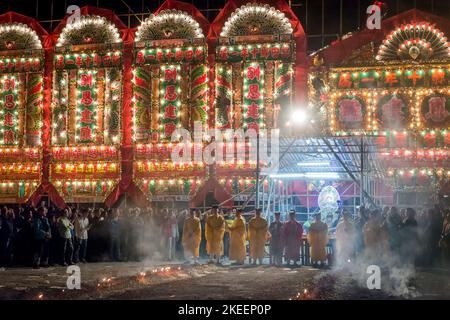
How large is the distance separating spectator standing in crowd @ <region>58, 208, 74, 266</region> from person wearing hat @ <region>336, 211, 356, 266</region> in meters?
6.42

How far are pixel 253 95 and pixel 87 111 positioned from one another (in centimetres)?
602

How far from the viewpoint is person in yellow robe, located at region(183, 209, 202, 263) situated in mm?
16219

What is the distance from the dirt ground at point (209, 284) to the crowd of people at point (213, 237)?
77 centimetres

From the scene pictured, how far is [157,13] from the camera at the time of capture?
73.5 feet

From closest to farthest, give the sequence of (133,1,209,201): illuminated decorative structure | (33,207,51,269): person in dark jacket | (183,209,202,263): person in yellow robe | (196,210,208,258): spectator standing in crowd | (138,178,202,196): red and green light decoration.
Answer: (33,207,51,269): person in dark jacket < (183,209,202,263): person in yellow robe < (196,210,208,258): spectator standing in crowd < (138,178,202,196): red and green light decoration < (133,1,209,201): illuminated decorative structure

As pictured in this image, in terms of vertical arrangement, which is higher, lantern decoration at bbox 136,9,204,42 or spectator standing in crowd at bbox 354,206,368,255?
lantern decoration at bbox 136,9,204,42

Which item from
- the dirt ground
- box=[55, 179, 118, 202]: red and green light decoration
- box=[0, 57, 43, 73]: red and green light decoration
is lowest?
the dirt ground

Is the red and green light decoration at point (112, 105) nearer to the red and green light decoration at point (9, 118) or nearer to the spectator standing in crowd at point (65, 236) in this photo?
the red and green light decoration at point (9, 118)

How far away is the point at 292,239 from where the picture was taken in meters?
15.5

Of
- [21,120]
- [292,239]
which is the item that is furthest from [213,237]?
[21,120]

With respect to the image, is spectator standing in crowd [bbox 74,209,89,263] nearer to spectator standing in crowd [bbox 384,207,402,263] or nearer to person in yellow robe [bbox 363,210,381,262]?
person in yellow robe [bbox 363,210,381,262]

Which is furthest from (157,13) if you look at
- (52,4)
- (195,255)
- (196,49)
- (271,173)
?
(195,255)

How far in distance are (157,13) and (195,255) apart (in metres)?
9.96

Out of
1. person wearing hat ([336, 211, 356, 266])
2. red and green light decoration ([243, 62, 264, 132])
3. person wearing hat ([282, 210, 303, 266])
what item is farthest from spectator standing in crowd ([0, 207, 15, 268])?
red and green light decoration ([243, 62, 264, 132])
